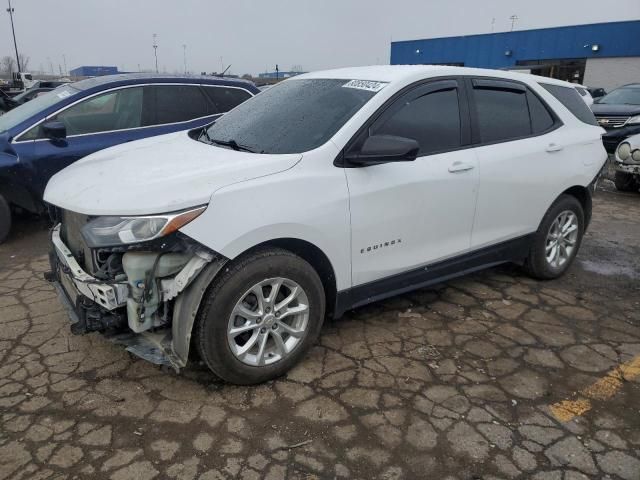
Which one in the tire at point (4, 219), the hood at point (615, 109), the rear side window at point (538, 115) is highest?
the rear side window at point (538, 115)

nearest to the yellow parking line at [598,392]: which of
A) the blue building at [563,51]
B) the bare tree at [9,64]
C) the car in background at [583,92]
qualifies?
the car in background at [583,92]

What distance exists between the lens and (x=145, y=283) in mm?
2553

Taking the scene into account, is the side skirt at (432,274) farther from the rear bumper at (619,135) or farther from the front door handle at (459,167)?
the rear bumper at (619,135)

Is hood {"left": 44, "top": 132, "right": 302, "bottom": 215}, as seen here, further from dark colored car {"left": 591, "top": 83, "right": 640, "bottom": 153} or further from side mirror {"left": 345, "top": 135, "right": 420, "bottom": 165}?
dark colored car {"left": 591, "top": 83, "right": 640, "bottom": 153}

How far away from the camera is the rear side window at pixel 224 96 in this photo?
6211 mm

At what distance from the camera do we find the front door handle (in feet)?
11.4

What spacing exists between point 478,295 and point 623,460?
75.7 inches

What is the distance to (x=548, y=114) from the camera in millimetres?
4223

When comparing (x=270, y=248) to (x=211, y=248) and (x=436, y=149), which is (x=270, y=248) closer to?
(x=211, y=248)

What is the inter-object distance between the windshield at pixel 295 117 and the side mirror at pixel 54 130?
2.26m

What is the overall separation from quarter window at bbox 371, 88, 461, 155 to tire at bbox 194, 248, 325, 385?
106cm

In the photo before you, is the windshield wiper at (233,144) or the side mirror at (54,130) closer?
the windshield wiper at (233,144)

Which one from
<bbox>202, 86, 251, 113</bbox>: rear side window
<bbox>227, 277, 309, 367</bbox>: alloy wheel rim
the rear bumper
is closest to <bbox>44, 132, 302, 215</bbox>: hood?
<bbox>227, 277, 309, 367</bbox>: alloy wheel rim

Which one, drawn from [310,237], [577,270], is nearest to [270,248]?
[310,237]
